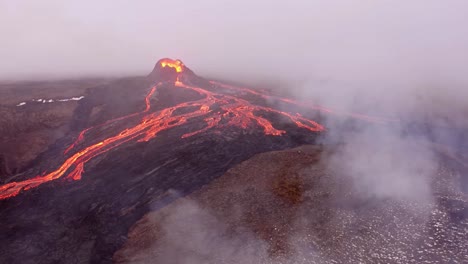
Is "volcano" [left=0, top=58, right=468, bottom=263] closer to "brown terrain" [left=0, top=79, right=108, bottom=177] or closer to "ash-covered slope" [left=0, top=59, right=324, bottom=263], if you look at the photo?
"ash-covered slope" [left=0, top=59, right=324, bottom=263]

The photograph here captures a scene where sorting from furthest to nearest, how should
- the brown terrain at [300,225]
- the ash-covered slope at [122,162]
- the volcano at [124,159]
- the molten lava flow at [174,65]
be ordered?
the molten lava flow at [174,65]
the volcano at [124,159]
the ash-covered slope at [122,162]
the brown terrain at [300,225]

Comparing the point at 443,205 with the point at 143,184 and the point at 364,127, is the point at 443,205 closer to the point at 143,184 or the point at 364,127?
the point at 364,127

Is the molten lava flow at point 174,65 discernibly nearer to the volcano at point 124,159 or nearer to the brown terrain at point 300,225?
the volcano at point 124,159

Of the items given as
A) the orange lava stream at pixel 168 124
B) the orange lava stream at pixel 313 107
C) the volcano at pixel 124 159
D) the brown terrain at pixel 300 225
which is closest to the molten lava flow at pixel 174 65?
the orange lava stream at pixel 313 107

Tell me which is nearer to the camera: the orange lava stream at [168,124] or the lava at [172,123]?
the orange lava stream at [168,124]

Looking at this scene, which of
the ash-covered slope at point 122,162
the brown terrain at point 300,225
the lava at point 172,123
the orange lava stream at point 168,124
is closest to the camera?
the brown terrain at point 300,225

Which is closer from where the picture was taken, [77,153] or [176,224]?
[176,224]

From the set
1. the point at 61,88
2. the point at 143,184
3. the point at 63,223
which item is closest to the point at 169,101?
the point at 61,88

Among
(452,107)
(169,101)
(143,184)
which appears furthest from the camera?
(169,101)
